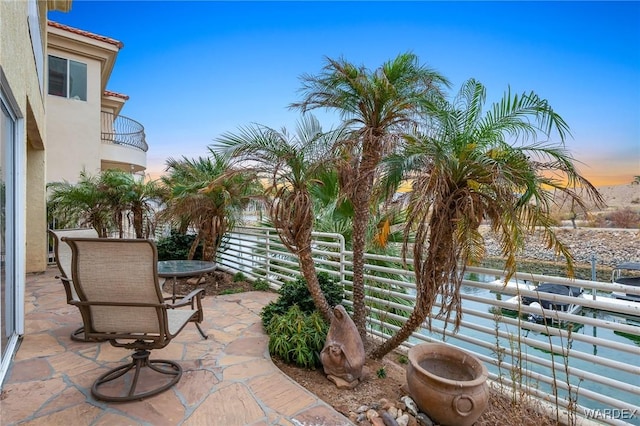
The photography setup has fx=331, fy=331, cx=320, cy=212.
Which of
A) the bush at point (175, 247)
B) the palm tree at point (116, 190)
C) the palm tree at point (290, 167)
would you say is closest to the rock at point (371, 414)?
the palm tree at point (290, 167)

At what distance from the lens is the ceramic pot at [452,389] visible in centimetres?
260

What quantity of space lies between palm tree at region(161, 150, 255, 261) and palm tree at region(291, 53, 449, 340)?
3.46 m

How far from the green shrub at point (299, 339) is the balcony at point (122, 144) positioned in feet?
40.0

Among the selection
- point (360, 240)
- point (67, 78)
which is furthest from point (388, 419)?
point (67, 78)

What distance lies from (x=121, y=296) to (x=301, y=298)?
2.35 metres

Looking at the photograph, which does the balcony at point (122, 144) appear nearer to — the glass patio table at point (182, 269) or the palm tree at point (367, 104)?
the glass patio table at point (182, 269)

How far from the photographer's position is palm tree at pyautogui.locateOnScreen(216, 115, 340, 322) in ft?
12.1

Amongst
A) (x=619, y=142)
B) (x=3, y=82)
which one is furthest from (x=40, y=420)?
(x=619, y=142)

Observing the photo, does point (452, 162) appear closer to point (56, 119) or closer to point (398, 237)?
point (398, 237)

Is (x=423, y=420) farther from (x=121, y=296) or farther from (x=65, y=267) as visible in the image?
(x=65, y=267)

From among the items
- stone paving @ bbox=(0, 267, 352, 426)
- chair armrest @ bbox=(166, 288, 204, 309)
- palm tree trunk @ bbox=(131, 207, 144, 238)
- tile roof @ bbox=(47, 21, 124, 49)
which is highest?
tile roof @ bbox=(47, 21, 124, 49)

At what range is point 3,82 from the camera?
9.14 ft

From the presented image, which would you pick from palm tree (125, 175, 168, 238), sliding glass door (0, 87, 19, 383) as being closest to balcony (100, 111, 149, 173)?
palm tree (125, 175, 168, 238)

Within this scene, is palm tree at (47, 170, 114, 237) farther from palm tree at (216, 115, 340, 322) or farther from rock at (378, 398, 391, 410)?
rock at (378, 398, 391, 410)
